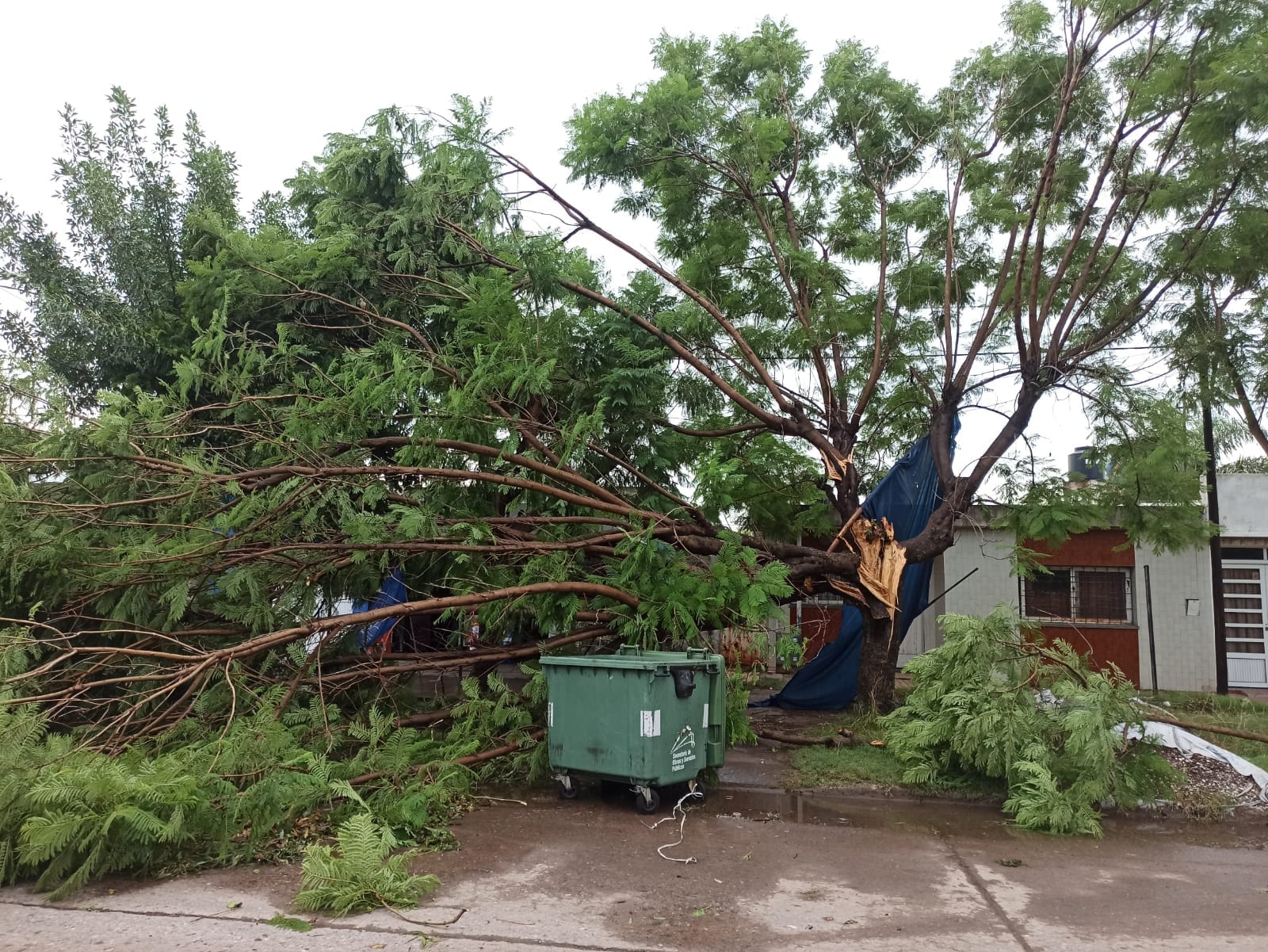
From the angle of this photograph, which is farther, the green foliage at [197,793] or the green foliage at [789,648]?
the green foliage at [789,648]

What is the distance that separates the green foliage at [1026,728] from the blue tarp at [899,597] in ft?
9.93

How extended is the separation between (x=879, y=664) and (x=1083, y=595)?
6.96 metres

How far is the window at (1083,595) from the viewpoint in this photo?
49.8ft

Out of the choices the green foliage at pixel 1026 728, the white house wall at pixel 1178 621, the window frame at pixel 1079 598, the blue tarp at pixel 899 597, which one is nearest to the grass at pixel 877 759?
the green foliage at pixel 1026 728

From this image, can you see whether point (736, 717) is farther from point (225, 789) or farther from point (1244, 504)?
point (1244, 504)

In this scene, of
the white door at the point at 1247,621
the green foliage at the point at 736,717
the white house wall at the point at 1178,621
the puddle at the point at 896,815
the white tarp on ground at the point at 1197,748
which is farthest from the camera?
the white door at the point at 1247,621

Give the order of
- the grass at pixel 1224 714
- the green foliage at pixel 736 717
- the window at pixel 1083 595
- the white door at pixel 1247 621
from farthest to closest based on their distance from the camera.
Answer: the white door at pixel 1247 621, the window at pixel 1083 595, the grass at pixel 1224 714, the green foliage at pixel 736 717

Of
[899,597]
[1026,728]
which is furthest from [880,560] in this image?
[1026,728]

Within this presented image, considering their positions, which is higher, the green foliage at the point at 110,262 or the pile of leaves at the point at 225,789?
the green foliage at the point at 110,262

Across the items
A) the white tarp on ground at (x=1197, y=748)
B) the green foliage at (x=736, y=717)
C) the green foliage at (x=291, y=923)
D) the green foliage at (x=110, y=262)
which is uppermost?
the green foliage at (x=110, y=262)

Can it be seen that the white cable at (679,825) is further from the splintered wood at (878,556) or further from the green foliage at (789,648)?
the splintered wood at (878,556)

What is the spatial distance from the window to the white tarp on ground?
263 inches

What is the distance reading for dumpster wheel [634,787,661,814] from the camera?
21.5 feet

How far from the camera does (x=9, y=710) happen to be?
5.80 meters
